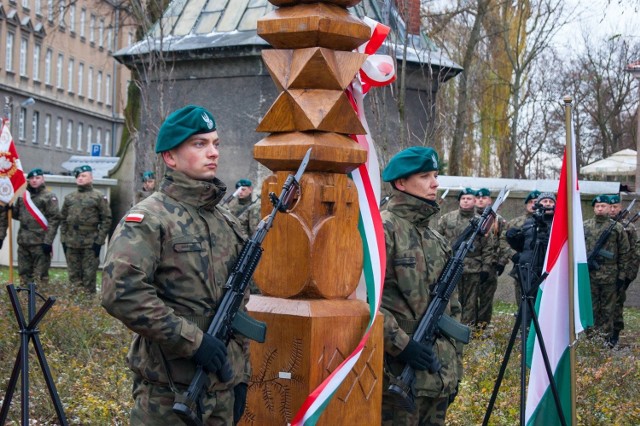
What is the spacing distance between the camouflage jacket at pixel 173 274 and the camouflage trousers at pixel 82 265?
12515mm

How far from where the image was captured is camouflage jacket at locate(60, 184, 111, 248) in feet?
55.3

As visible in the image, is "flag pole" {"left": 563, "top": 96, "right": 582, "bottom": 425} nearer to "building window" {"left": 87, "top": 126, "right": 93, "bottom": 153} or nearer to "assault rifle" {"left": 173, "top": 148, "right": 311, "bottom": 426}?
"assault rifle" {"left": 173, "top": 148, "right": 311, "bottom": 426}

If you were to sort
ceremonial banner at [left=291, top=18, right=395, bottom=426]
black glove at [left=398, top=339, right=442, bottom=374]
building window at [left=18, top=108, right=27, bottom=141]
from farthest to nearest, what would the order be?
1. building window at [left=18, top=108, right=27, bottom=141]
2. black glove at [left=398, top=339, right=442, bottom=374]
3. ceremonial banner at [left=291, top=18, right=395, bottom=426]

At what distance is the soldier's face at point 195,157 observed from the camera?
459cm

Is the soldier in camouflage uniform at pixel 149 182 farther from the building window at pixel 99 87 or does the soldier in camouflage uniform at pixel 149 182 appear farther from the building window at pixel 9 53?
the building window at pixel 99 87

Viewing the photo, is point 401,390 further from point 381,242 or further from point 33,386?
point 33,386

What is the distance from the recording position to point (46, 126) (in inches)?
2719

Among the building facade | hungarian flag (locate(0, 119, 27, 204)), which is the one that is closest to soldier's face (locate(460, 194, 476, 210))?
hungarian flag (locate(0, 119, 27, 204))

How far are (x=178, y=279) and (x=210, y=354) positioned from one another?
38cm

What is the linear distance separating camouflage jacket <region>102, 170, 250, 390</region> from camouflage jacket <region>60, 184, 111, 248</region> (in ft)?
41.2

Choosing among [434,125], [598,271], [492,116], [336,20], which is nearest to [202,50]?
[434,125]

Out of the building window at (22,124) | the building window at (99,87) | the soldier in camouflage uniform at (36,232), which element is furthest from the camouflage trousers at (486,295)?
the building window at (99,87)

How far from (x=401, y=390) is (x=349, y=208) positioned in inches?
41.2

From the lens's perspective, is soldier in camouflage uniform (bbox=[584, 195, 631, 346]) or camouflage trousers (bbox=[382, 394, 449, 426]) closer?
camouflage trousers (bbox=[382, 394, 449, 426])
